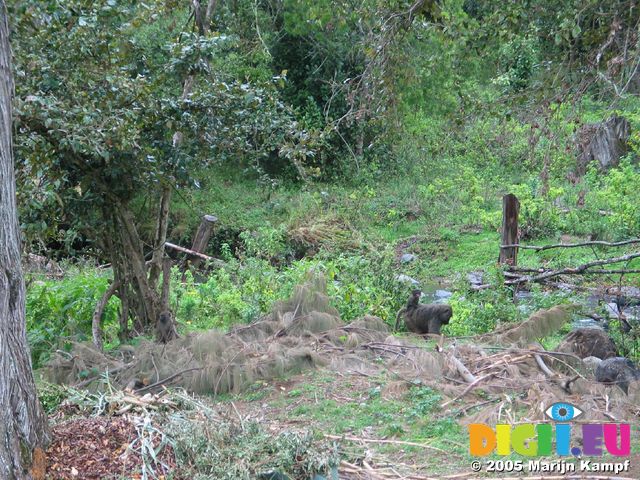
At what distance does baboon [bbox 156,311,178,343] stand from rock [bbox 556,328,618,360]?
3.91 meters

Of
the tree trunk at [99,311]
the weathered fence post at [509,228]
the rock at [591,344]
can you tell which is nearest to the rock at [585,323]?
the rock at [591,344]

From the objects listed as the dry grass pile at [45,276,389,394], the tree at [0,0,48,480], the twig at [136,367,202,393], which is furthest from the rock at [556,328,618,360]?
the tree at [0,0,48,480]

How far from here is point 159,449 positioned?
4746 millimetres

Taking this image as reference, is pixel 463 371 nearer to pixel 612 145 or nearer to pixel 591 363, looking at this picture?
pixel 591 363

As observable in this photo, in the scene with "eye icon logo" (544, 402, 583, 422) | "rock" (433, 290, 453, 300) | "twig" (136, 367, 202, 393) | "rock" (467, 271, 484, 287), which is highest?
"eye icon logo" (544, 402, 583, 422)

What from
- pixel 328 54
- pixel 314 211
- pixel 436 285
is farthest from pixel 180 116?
pixel 328 54

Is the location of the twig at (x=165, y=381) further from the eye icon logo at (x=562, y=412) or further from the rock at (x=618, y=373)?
the rock at (x=618, y=373)

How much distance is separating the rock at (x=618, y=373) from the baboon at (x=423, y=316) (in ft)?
9.01

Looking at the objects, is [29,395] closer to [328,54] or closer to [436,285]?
[436,285]

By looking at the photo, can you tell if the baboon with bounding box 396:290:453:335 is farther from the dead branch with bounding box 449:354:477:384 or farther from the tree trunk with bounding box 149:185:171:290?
the tree trunk with bounding box 149:185:171:290

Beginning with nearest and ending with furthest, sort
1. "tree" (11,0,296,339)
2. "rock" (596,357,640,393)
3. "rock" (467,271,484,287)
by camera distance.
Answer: "rock" (596,357,640,393) < "tree" (11,0,296,339) < "rock" (467,271,484,287)

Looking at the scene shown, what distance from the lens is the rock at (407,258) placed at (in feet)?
53.6

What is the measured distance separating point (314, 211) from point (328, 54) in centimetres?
422

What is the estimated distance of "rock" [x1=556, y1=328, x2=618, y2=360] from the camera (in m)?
7.92
